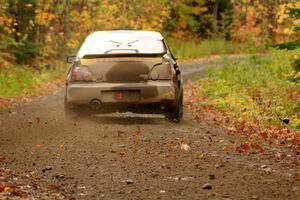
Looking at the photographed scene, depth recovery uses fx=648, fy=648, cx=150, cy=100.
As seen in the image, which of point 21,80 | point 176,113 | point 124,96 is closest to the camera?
point 124,96

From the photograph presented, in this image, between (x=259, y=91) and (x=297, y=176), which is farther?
(x=259, y=91)

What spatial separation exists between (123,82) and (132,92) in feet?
0.75

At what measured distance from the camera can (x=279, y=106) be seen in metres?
13.2

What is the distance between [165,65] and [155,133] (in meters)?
1.39

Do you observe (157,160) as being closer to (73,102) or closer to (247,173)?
(247,173)

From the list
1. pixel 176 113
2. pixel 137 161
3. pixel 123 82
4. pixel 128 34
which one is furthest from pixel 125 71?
pixel 137 161

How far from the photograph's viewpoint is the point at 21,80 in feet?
66.5

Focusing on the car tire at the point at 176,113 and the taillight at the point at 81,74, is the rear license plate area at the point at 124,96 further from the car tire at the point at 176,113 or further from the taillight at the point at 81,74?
the car tire at the point at 176,113

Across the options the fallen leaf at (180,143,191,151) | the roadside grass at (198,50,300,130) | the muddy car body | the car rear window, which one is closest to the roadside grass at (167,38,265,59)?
the roadside grass at (198,50,300,130)

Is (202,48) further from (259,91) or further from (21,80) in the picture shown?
(259,91)

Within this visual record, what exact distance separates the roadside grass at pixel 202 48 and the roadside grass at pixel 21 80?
14999mm

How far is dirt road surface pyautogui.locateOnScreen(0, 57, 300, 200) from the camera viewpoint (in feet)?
21.7

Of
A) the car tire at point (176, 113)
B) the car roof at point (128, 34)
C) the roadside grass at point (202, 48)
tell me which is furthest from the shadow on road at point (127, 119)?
the roadside grass at point (202, 48)

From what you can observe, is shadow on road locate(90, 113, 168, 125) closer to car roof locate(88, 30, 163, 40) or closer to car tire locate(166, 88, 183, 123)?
car tire locate(166, 88, 183, 123)
